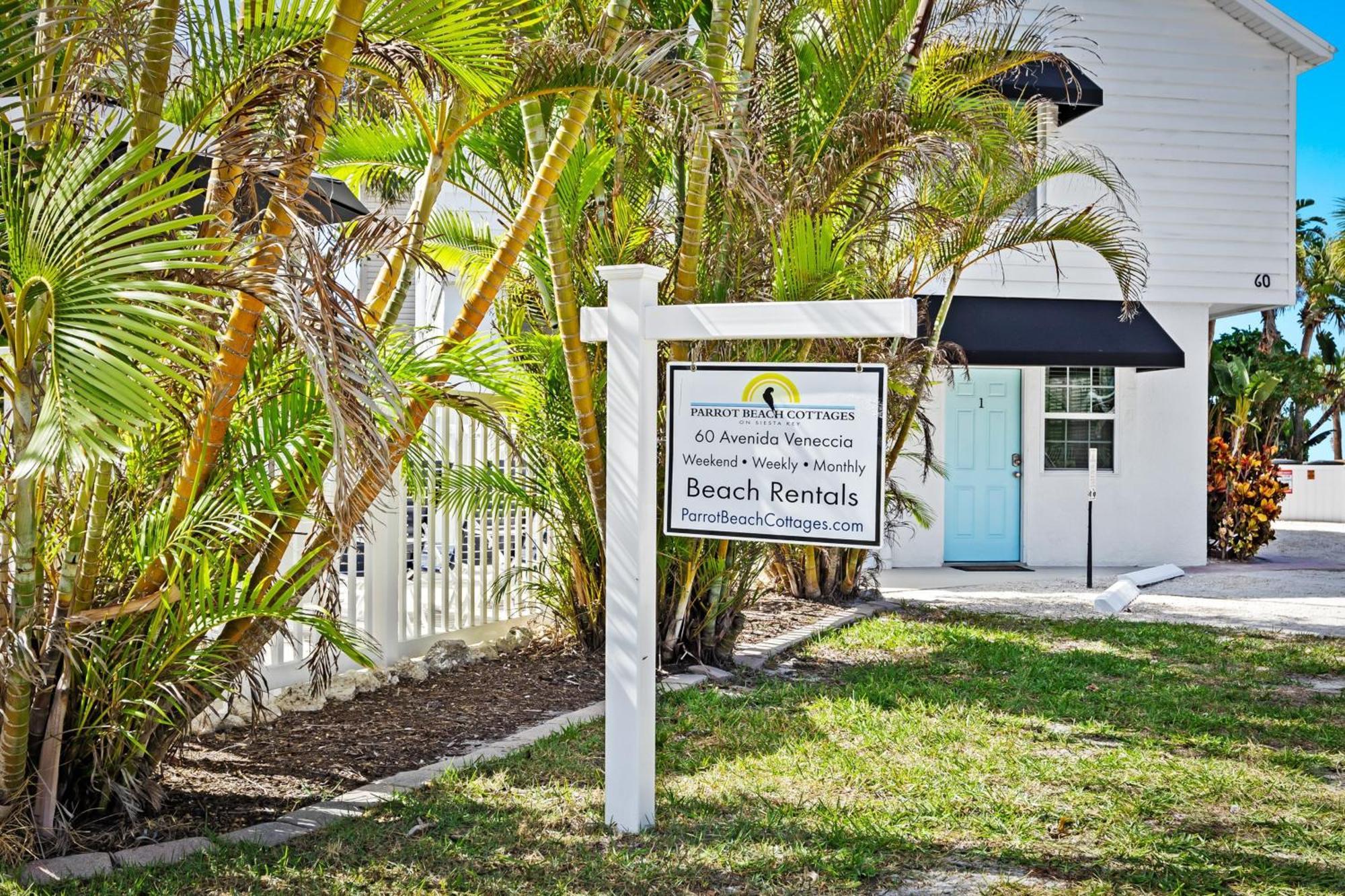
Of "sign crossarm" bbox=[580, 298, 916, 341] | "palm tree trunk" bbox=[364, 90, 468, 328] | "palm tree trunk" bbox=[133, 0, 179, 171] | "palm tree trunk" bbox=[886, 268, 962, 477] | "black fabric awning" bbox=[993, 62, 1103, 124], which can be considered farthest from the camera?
"black fabric awning" bbox=[993, 62, 1103, 124]

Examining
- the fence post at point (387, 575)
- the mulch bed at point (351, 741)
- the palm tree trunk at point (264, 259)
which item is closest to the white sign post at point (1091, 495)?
the mulch bed at point (351, 741)

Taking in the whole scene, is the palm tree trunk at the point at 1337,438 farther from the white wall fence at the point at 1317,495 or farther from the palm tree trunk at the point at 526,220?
the palm tree trunk at the point at 526,220

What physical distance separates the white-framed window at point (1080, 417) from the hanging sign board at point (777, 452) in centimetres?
919

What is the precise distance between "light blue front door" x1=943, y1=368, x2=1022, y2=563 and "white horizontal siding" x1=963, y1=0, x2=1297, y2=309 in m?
1.32

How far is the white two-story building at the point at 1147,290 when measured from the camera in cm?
1209

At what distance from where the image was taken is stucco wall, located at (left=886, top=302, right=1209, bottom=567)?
12.1m

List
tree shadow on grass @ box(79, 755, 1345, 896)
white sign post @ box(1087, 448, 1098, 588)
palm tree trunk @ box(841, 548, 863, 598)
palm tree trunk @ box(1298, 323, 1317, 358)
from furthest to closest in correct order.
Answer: palm tree trunk @ box(1298, 323, 1317, 358) → white sign post @ box(1087, 448, 1098, 588) → palm tree trunk @ box(841, 548, 863, 598) → tree shadow on grass @ box(79, 755, 1345, 896)

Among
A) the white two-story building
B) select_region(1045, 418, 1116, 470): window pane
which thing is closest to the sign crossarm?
the white two-story building

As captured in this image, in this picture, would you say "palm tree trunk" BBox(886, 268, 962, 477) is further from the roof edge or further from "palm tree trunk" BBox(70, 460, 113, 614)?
"palm tree trunk" BBox(70, 460, 113, 614)

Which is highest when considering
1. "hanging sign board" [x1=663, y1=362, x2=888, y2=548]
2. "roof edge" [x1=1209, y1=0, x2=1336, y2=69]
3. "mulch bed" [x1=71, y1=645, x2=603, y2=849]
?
"roof edge" [x1=1209, y1=0, x2=1336, y2=69]

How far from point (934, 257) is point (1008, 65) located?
5.10ft

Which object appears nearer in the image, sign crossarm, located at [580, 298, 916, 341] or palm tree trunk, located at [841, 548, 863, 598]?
sign crossarm, located at [580, 298, 916, 341]

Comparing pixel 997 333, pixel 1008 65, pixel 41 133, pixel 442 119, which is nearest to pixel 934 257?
pixel 1008 65

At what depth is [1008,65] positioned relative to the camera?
304 inches
